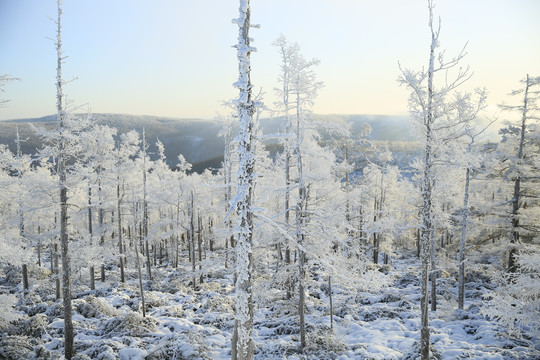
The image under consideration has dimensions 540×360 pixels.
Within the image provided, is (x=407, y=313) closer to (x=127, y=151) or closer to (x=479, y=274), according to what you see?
(x=479, y=274)

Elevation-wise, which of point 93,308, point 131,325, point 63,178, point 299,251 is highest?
point 63,178

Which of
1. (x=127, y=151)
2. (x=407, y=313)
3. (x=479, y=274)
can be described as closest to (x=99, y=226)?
(x=127, y=151)

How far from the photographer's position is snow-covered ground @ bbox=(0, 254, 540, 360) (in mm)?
11930

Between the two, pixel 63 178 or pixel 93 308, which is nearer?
pixel 63 178

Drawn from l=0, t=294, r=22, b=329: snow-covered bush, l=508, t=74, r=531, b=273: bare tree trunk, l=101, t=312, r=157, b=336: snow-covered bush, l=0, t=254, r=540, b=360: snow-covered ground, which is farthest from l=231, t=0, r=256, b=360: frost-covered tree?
l=508, t=74, r=531, b=273: bare tree trunk

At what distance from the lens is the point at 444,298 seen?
20047mm

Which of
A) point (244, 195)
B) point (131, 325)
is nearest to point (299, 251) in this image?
point (244, 195)

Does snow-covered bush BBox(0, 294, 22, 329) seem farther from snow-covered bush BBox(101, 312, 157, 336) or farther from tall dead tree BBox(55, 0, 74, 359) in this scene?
snow-covered bush BBox(101, 312, 157, 336)

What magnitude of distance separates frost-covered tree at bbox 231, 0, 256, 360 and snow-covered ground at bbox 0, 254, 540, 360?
18.1ft

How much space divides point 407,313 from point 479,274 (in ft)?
41.5

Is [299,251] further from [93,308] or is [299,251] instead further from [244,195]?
[93,308]

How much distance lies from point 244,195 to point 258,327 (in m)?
13.5

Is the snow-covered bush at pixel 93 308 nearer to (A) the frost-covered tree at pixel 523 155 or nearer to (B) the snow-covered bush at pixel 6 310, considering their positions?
(B) the snow-covered bush at pixel 6 310

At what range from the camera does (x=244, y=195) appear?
584 centimetres
